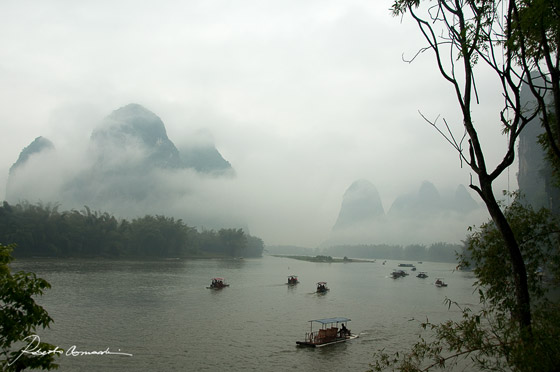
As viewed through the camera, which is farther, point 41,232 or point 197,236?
point 197,236

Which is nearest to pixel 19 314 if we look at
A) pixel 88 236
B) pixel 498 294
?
pixel 498 294

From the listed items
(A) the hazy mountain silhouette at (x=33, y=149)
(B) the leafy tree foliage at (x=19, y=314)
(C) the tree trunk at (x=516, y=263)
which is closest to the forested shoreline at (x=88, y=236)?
(B) the leafy tree foliage at (x=19, y=314)

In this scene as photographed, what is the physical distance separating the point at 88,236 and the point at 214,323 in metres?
55.4

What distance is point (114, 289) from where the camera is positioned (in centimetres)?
3278

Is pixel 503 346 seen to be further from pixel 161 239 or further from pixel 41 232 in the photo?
pixel 161 239

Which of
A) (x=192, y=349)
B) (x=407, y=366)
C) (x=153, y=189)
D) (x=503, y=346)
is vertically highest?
(x=153, y=189)

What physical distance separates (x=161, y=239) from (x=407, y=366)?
276 ft

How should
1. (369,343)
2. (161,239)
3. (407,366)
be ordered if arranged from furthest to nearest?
(161,239) < (369,343) < (407,366)

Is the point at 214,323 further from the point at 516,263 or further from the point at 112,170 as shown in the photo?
the point at 112,170

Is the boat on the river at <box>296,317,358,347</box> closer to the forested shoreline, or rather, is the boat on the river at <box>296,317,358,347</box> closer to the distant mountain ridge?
the forested shoreline

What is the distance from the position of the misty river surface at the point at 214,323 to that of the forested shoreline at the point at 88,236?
1008 inches

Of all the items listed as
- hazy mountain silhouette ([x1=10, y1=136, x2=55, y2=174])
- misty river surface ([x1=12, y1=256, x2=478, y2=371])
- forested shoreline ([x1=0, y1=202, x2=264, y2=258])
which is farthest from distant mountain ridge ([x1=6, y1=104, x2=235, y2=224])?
misty river surface ([x1=12, y1=256, x2=478, y2=371])

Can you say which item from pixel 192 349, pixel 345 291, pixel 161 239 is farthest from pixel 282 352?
pixel 161 239

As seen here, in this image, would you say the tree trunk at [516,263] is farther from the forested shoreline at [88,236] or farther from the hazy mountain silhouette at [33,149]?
the hazy mountain silhouette at [33,149]
